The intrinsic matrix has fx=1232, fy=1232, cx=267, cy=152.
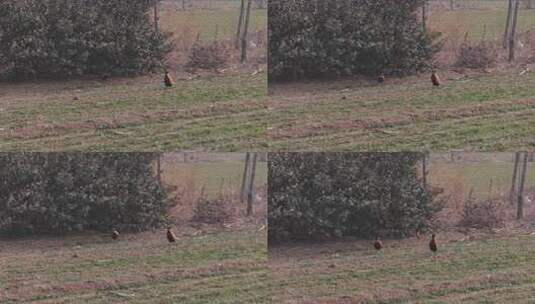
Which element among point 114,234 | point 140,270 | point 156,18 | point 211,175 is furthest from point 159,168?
point 156,18

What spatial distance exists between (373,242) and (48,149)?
261 centimetres

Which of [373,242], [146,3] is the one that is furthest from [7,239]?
[373,242]

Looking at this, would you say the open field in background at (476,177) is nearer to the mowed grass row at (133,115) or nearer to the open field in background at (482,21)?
the open field in background at (482,21)

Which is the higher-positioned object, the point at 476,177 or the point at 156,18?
the point at 156,18

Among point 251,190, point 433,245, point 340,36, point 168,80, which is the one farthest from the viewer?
point 168,80

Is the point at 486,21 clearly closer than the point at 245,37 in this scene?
No

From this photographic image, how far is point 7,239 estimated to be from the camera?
31.6ft

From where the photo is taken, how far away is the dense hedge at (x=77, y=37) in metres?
9.66

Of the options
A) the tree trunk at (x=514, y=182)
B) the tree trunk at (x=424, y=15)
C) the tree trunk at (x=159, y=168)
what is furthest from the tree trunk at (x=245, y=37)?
the tree trunk at (x=514, y=182)

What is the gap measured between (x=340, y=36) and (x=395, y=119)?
765mm

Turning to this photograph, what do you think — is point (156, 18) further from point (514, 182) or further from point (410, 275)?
point (514, 182)

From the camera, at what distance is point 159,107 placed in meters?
9.62

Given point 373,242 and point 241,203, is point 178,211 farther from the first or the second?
point 373,242

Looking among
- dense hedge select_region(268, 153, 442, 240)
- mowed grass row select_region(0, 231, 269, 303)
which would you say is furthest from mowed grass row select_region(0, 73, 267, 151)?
mowed grass row select_region(0, 231, 269, 303)
